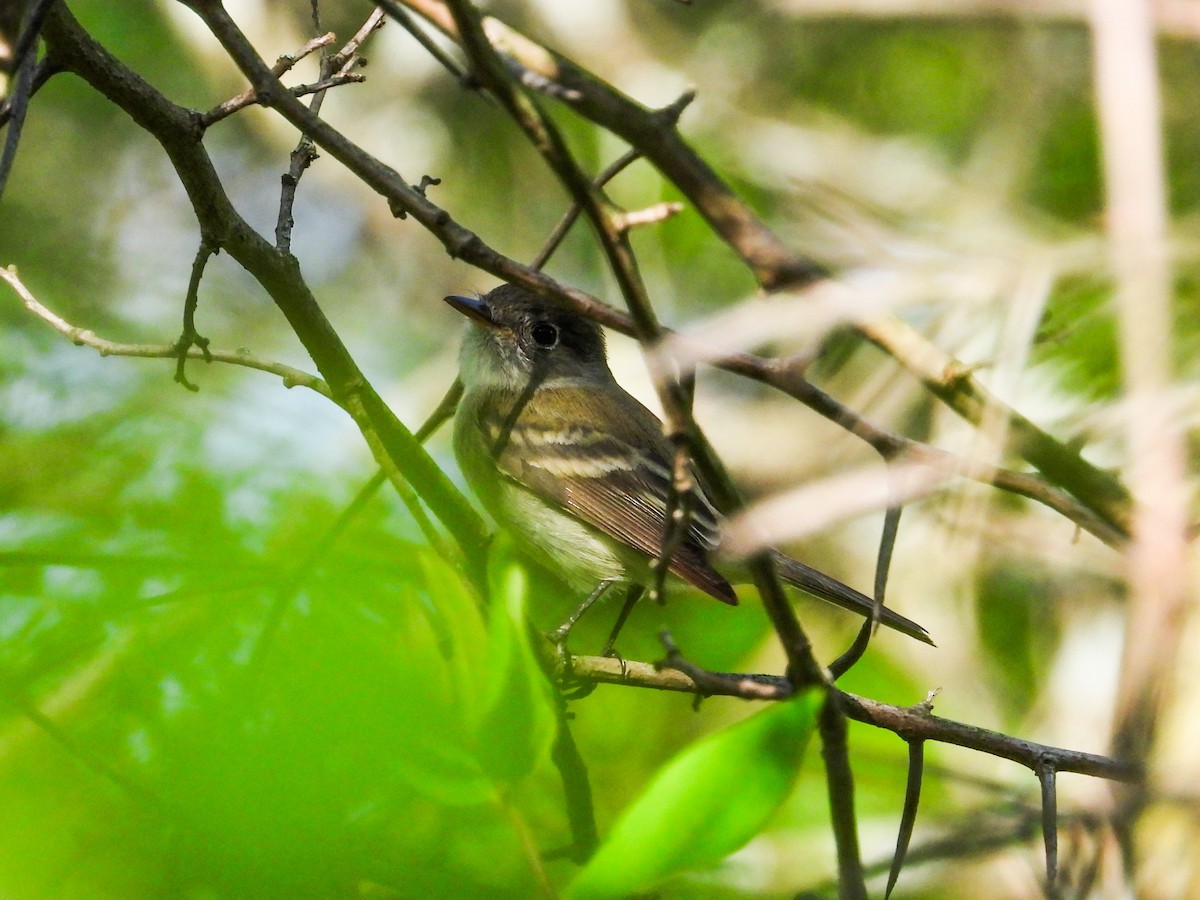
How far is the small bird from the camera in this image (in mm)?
3510

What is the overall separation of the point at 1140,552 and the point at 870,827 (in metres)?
1.43

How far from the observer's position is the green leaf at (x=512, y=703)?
96cm

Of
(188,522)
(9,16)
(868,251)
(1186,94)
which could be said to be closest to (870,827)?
(868,251)

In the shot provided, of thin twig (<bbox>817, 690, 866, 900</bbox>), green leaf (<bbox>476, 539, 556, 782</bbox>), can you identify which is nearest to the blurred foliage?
green leaf (<bbox>476, 539, 556, 782</bbox>)

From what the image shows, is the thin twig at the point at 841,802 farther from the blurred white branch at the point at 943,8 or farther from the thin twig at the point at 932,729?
the blurred white branch at the point at 943,8

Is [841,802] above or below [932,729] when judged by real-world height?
below

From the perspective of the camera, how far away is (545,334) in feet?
14.4

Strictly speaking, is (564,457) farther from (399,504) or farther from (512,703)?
(512,703)

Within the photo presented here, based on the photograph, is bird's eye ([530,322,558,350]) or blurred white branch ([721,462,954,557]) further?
bird's eye ([530,322,558,350])

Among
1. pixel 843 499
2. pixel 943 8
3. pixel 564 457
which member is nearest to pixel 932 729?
pixel 843 499

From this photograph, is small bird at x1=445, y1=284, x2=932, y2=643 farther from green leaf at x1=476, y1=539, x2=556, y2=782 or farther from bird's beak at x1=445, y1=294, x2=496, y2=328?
green leaf at x1=476, y1=539, x2=556, y2=782

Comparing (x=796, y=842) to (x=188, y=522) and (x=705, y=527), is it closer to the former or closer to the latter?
(x=188, y=522)

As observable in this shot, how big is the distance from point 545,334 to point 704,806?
11.8 ft

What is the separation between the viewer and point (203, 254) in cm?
192
